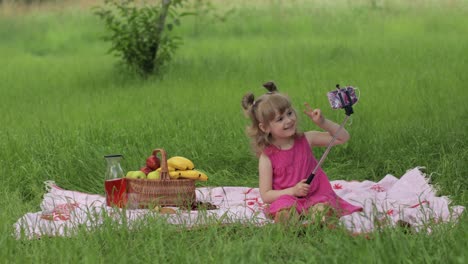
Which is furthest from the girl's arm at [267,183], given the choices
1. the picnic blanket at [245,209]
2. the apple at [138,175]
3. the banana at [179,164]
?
the apple at [138,175]

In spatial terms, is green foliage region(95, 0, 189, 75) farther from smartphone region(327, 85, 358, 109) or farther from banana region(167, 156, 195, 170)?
smartphone region(327, 85, 358, 109)

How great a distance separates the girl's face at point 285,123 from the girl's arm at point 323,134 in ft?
0.34

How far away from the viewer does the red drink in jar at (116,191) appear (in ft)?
19.5

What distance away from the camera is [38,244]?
4977 millimetres

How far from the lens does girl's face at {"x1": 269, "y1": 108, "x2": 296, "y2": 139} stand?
5.49 metres

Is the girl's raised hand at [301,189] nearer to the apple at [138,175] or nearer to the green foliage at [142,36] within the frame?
the apple at [138,175]

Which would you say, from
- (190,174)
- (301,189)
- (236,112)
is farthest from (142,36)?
(301,189)

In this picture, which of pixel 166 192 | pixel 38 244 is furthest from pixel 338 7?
pixel 38 244

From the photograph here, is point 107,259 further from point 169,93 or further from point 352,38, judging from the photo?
point 352,38

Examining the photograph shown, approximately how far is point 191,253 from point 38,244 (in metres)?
0.98

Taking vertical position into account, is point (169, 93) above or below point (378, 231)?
below

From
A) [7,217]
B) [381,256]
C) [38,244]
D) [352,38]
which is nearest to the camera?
[381,256]

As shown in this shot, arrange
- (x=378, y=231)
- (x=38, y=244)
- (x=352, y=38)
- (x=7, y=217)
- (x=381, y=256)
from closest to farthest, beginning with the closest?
(x=381, y=256)
(x=378, y=231)
(x=38, y=244)
(x=7, y=217)
(x=352, y=38)

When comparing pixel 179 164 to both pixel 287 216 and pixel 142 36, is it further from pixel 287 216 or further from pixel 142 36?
pixel 142 36
